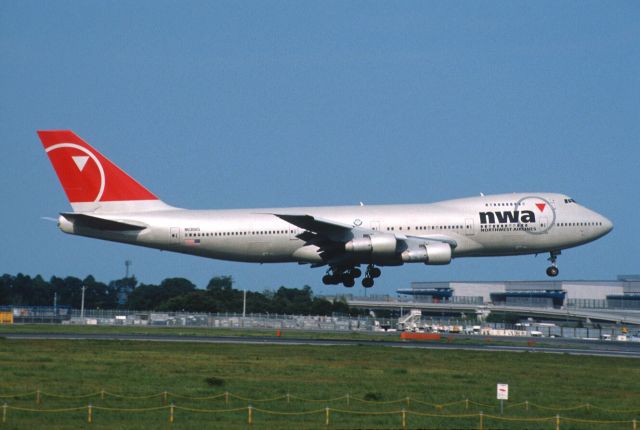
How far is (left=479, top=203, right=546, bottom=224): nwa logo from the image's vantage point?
208 ft

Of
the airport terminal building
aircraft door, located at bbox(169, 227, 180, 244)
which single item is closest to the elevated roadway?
the airport terminal building

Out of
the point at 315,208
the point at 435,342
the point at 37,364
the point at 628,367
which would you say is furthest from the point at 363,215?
the point at 37,364

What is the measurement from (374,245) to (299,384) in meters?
22.8

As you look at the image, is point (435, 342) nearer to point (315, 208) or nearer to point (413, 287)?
point (315, 208)

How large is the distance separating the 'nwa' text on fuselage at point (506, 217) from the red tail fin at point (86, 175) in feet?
67.2

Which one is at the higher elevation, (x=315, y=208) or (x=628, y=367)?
(x=315, y=208)

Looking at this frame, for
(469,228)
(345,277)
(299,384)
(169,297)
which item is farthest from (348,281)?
(169,297)

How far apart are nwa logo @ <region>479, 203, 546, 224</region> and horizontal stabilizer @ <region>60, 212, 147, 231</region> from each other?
2058cm

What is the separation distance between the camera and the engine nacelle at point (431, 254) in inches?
2429

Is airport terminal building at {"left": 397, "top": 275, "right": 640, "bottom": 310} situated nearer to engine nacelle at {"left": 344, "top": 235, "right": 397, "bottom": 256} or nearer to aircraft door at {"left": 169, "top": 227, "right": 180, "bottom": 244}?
engine nacelle at {"left": 344, "top": 235, "right": 397, "bottom": 256}

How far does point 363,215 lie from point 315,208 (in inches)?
117

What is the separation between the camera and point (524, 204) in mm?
64000

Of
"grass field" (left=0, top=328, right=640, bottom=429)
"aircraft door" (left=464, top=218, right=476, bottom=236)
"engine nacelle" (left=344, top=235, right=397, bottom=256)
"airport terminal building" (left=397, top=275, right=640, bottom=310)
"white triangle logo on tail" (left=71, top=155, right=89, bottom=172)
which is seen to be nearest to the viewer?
"grass field" (left=0, top=328, right=640, bottom=429)

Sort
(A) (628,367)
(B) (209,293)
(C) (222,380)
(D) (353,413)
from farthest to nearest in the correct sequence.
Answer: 1. (B) (209,293)
2. (A) (628,367)
3. (C) (222,380)
4. (D) (353,413)
